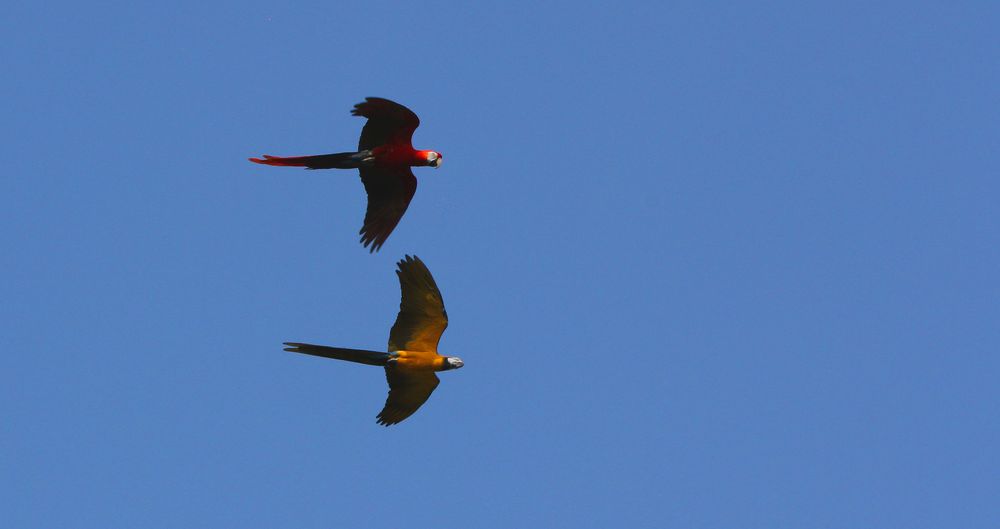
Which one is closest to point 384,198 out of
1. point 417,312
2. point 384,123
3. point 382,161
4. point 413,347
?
point 382,161

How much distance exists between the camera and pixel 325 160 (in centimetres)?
2044

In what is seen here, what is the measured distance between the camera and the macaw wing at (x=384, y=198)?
20.9 m

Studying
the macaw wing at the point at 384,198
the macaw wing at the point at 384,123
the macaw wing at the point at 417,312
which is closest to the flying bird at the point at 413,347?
the macaw wing at the point at 417,312

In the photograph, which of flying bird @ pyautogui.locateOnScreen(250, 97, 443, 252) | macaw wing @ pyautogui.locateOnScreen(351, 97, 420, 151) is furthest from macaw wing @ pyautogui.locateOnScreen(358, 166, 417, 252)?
macaw wing @ pyautogui.locateOnScreen(351, 97, 420, 151)

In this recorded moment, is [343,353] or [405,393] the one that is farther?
[405,393]

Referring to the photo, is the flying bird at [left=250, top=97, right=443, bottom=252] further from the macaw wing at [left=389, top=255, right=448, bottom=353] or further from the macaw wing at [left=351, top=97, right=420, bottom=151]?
the macaw wing at [left=389, top=255, right=448, bottom=353]

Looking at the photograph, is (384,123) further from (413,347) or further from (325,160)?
(413,347)

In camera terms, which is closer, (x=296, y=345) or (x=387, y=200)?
(x=296, y=345)

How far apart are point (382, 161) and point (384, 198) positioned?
684 mm

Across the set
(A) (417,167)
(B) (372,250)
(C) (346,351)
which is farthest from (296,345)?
(A) (417,167)

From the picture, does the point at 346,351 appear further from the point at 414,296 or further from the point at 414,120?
the point at 414,120

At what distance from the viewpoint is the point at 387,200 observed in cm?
2111

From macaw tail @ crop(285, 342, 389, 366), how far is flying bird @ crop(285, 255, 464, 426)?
0.07 feet

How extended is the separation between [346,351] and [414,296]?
4.83ft
